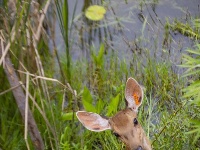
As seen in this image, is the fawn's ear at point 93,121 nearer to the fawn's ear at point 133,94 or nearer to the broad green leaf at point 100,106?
the fawn's ear at point 133,94

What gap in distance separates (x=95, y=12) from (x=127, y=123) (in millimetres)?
1679

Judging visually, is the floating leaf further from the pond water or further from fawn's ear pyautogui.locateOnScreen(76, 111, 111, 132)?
fawn's ear pyautogui.locateOnScreen(76, 111, 111, 132)

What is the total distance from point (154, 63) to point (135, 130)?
3.19 feet

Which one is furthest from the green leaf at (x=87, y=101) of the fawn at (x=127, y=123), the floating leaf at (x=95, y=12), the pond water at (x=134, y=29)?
the floating leaf at (x=95, y=12)

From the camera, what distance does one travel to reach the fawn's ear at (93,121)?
2.38 metres

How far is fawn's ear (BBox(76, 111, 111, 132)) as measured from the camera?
2.38 meters

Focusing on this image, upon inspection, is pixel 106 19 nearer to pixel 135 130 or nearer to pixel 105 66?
pixel 105 66

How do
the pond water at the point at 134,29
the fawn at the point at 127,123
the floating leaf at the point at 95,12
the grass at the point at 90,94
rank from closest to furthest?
the fawn at the point at 127,123 < the grass at the point at 90,94 < the pond water at the point at 134,29 < the floating leaf at the point at 95,12

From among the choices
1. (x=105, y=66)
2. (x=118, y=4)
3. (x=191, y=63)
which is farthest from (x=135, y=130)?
(x=118, y=4)

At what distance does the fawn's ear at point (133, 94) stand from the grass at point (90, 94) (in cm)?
23

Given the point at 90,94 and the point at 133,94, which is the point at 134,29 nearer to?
the point at 90,94

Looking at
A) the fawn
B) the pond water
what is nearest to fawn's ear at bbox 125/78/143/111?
the fawn

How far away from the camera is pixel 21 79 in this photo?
277cm

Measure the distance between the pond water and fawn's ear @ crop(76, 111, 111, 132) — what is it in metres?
1.04
